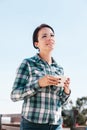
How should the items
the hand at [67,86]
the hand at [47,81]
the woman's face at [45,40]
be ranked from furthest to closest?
the woman's face at [45,40] → the hand at [67,86] → the hand at [47,81]

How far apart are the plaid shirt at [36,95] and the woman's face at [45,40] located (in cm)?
17

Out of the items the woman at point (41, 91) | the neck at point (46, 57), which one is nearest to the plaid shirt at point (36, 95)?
the woman at point (41, 91)

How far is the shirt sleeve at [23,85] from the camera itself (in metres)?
2.90

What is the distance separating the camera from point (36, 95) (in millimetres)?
2939

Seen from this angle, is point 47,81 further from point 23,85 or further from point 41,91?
point 23,85

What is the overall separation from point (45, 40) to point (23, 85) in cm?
50

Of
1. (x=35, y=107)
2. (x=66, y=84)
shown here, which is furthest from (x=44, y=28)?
(x=35, y=107)

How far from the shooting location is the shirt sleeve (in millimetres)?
2897

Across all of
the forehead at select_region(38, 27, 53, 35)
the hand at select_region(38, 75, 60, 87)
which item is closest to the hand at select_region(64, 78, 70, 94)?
the hand at select_region(38, 75, 60, 87)

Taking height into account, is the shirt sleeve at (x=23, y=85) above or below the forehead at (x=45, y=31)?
below

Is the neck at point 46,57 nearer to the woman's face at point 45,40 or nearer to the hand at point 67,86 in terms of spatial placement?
the woman's face at point 45,40

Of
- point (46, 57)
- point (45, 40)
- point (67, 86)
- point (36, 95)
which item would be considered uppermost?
point (45, 40)

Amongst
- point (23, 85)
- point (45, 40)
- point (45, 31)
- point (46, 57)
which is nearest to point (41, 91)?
point (23, 85)

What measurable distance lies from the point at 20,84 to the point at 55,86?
297mm
